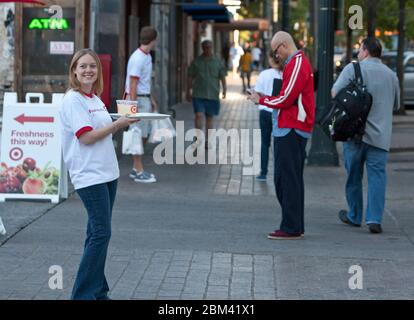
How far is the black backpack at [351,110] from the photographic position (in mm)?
9789

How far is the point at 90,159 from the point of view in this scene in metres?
6.46

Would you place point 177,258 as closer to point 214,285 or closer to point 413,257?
point 214,285

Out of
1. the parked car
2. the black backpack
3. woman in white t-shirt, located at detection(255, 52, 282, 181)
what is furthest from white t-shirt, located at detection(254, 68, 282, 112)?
the parked car

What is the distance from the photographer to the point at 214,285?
7477 mm

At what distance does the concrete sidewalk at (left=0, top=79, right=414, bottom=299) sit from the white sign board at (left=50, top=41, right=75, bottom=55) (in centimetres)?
296

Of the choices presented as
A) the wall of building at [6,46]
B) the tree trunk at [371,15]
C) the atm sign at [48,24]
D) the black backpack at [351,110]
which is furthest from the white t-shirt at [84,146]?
the tree trunk at [371,15]

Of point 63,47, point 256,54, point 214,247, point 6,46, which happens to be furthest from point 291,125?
point 256,54

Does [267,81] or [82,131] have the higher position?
[267,81]

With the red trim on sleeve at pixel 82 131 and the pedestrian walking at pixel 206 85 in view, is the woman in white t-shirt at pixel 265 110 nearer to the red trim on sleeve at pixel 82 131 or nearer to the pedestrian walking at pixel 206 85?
the pedestrian walking at pixel 206 85

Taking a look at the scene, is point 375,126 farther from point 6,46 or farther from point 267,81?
point 6,46

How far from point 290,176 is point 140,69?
4317 mm

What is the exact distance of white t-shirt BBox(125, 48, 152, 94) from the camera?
1316 centimetres

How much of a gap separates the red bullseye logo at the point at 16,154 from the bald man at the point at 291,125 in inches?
122
